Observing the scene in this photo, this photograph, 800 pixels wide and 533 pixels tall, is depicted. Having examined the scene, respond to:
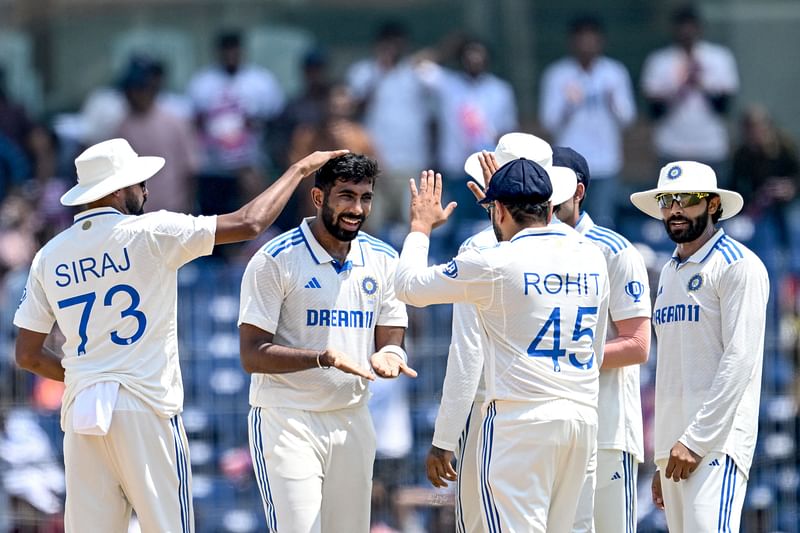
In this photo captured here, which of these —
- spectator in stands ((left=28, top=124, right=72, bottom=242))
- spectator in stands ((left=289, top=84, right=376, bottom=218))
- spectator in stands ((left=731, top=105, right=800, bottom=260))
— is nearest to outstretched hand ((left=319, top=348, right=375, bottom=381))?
spectator in stands ((left=289, top=84, right=376, bottom=218))

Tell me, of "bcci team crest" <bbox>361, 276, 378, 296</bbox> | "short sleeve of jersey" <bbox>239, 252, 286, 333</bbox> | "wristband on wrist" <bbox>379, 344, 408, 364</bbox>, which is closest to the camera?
"short sleeve of jersey" <bbox>239, 252, 286, 333</bbox>

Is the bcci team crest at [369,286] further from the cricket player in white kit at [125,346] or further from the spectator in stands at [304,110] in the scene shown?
the spectator in stands at [304,110]

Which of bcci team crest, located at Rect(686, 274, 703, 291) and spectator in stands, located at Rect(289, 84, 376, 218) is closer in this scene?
bcci team crest, located at Rect(686, 274, 703, 291)

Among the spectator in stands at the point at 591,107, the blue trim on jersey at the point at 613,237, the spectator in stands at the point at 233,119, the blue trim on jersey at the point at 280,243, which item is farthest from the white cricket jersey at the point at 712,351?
the spectator in stands at the point at 233,119

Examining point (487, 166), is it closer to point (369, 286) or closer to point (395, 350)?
point (369, 286)

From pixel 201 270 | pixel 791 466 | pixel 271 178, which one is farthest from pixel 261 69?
pixel 791 466

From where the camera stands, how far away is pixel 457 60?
14586 millimetres

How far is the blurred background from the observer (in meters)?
11.7

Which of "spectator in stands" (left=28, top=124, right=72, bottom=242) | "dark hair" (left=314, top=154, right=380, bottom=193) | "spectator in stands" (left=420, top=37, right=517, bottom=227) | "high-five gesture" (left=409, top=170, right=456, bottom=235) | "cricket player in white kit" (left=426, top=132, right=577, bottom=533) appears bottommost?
"cricket player in white kit" (left=426, top=132, right=577, bottom=533)

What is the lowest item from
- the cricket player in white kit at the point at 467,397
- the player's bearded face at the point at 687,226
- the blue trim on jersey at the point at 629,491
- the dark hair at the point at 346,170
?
the blue trim on jersey at the point at 629,491

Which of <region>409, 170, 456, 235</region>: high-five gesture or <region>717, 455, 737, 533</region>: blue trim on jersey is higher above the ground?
<region>409, 170, 456, 235</region>: high-five gesture

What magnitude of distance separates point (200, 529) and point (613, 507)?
5.00 m

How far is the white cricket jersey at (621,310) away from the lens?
754cm

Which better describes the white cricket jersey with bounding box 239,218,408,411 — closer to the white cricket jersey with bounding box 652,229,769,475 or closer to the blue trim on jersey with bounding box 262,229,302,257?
the blue trim on jersey with bounding box 262,229,302,257
